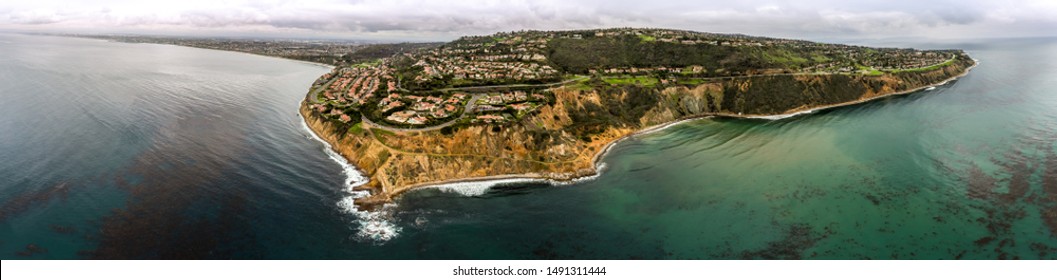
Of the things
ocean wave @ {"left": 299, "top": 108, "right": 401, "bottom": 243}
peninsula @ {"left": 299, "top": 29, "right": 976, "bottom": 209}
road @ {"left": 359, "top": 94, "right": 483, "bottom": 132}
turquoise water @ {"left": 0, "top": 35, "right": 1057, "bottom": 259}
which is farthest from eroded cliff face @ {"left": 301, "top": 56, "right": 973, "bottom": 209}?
turquoise water @ {"left": 0, "top": 35, "right": 1057, "bottom": 259}

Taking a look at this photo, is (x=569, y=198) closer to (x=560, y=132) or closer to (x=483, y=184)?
(x=483, y=184)

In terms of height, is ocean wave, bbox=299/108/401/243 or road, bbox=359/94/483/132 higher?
road, bbox=359/94/483/132

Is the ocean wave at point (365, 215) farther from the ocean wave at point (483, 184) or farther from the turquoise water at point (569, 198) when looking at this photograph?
the ocean wave at point (483, 184)

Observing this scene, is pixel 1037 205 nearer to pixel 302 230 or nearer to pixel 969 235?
pixel 969 235

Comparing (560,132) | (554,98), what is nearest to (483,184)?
(560,132)

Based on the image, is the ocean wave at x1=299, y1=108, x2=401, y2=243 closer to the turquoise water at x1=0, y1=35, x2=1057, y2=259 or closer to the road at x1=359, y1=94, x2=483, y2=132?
the turquoise water at x1=0, y1=35, x2=1057, y2=259

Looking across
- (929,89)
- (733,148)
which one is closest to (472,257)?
(733,148)
